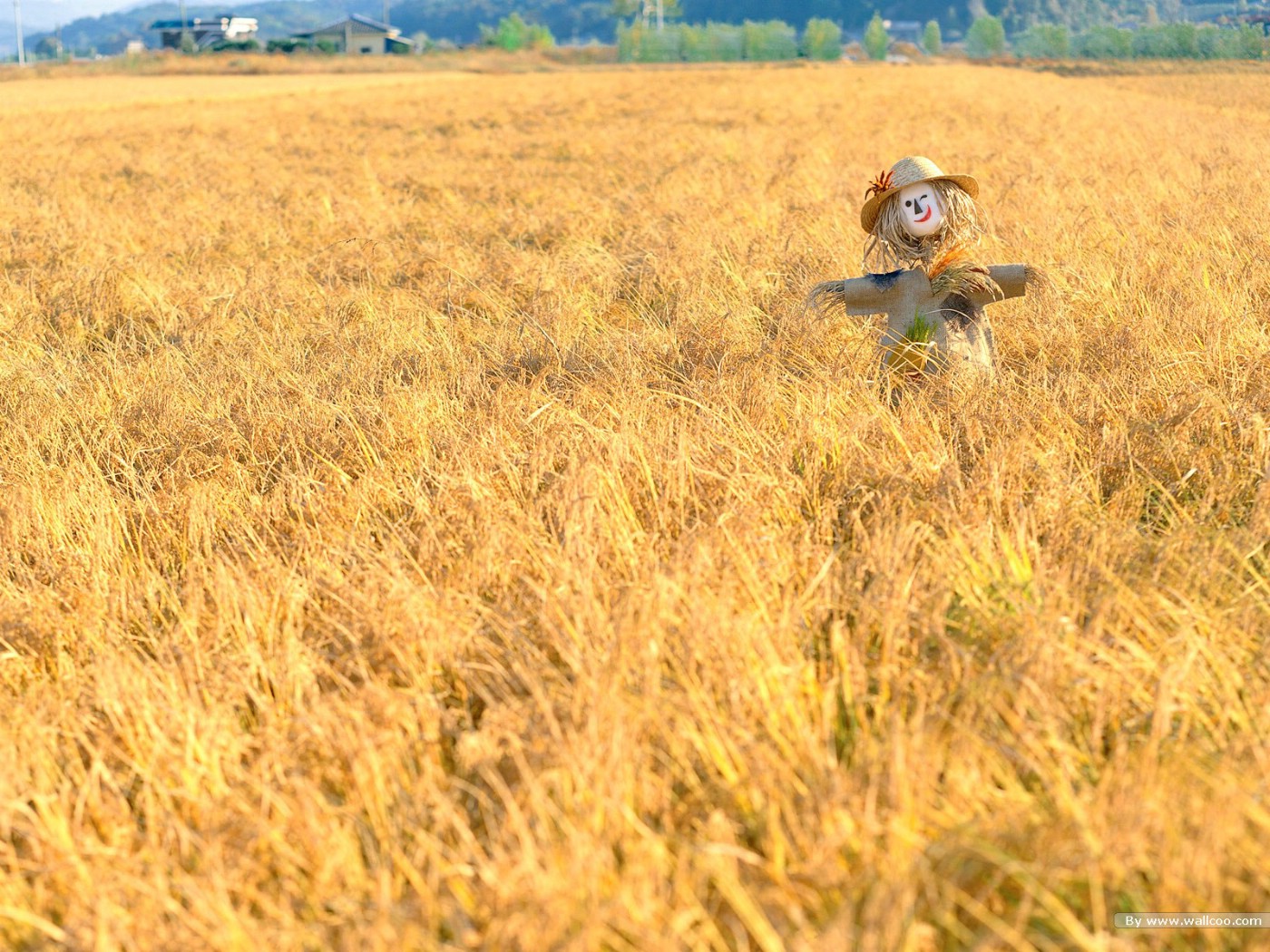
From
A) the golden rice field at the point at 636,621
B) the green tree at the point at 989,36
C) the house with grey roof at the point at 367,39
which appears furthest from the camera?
the house with grey roof at the point at 367,39

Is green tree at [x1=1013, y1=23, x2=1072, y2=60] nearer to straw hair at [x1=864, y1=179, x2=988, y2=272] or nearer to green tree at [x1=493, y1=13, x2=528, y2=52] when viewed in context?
green tree at [x1=493, y1=13, x2=528, y2=52]

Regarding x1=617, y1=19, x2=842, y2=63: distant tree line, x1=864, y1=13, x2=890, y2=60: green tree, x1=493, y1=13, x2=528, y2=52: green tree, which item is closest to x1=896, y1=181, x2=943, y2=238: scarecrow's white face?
x1=617, y1=19, x2=842, y2=63: distant tree line

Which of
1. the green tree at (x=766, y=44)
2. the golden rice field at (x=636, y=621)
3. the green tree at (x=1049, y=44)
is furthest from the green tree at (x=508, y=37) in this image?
the golden rice field at (x=636, y=621)

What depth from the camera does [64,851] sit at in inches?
62.8

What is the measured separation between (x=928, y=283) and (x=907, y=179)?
14.2 inches

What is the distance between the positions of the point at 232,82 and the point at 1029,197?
45.6 m

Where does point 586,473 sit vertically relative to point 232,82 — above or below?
below

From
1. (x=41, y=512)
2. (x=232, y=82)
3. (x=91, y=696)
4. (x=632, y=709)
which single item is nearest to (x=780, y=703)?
(x=632, y=709)

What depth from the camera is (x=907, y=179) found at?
356 cm

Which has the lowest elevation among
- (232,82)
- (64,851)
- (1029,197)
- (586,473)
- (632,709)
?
(64,851)

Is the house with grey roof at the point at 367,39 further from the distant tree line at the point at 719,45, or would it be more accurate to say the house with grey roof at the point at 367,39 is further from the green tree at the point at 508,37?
the distant tree line at the point at 719,45

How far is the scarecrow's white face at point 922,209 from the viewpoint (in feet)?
11.5

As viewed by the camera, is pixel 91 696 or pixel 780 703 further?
pixel 91 696

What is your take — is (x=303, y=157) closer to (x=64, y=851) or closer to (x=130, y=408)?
(x=130, y=408)
